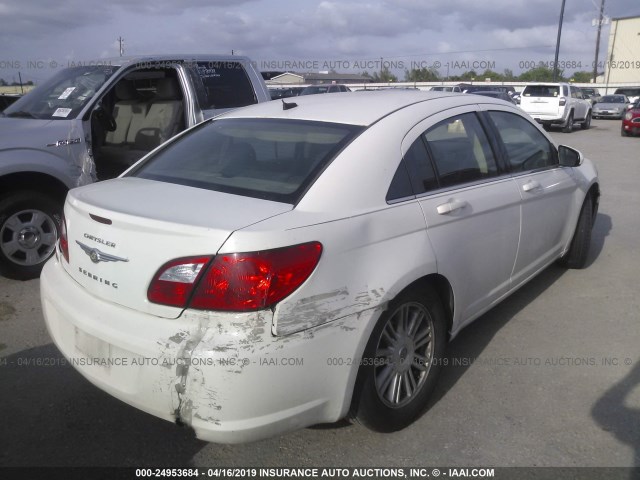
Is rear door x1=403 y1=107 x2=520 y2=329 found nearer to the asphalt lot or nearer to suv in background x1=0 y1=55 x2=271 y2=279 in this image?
the asphalt lot

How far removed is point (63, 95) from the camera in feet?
18.4

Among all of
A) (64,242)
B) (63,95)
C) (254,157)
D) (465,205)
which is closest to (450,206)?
(465,205)

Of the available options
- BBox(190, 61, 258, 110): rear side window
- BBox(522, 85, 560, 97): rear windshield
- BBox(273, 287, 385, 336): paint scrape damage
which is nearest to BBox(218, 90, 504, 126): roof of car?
BBox(273, 287, 385, 336): paint scrape damage

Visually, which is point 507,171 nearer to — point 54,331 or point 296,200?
point 296,200

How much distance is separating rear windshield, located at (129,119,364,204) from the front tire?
763mm

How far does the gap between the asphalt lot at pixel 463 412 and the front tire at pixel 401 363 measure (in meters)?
0.13

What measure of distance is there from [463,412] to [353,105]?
5.97 feet

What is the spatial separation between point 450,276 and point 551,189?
1.67m

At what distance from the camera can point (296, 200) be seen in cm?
258

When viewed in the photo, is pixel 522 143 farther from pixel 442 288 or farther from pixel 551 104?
pixel 551 104

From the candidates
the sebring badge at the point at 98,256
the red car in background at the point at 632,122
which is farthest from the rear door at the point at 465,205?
the red car in background at the point at 632,122

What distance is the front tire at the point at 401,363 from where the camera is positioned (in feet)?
8.79

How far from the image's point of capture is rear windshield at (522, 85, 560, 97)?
22062 millimetres

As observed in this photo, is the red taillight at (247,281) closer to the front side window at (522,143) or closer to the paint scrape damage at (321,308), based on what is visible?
the paint scrape damage at (321,308)
